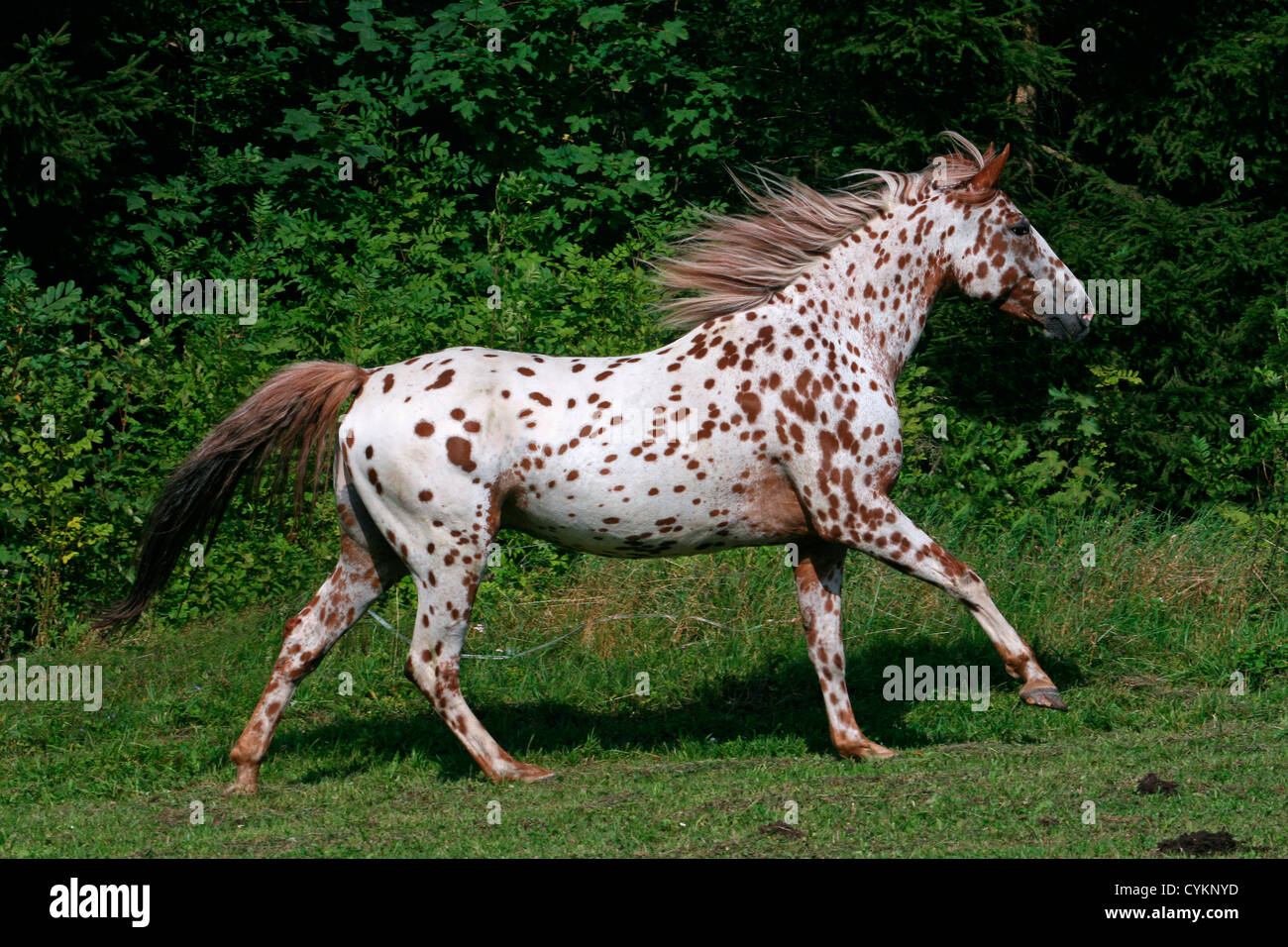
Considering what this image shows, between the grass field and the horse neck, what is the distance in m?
1.90

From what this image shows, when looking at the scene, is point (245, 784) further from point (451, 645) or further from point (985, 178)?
point (985, 178)

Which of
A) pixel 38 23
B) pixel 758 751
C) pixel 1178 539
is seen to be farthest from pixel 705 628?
pixel 38 23

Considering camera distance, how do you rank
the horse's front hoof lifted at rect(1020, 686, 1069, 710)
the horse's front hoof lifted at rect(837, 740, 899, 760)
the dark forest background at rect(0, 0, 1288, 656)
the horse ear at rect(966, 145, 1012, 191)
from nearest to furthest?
the horse's front hoof lifted at rect(1020, 686, 1069, 710) < the horse's front hoof lifted at rect(837, 740, 899, 760) < the horse ear at rect(966, 145, 1012, 191) < the dark forest background at rect(0, 0, 1288, 656)

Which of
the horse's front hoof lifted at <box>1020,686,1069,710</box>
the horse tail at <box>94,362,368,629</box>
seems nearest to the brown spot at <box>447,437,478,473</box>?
the horse tail at <box>94,362,368,629</box>

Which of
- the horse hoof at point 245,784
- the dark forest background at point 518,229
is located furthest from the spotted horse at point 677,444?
the dark forest background at point 518,229

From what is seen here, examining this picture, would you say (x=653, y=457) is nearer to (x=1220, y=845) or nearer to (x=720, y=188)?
(x=1220, y=845)

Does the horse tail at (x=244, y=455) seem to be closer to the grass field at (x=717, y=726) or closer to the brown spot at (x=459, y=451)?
the brown spot at (x=459, y=451)

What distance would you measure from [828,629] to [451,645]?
5.70 feet

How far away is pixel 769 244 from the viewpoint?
674 cm

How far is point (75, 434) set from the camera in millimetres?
8977

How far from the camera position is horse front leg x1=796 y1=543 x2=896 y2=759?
6.60m

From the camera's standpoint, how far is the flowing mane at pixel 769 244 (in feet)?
21.9

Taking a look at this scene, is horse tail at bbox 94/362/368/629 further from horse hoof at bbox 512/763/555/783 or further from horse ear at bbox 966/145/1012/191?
horse ear at bbox 966/145/1012/191

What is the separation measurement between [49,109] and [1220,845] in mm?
8345
